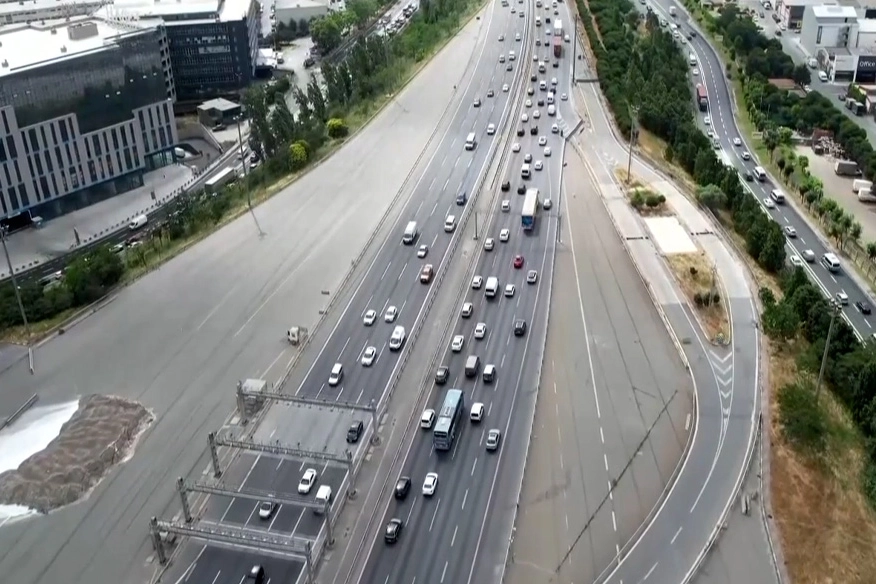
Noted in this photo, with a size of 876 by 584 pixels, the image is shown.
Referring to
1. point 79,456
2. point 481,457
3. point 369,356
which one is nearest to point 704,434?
point 481,457

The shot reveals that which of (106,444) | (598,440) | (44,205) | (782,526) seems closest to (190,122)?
(44,205)

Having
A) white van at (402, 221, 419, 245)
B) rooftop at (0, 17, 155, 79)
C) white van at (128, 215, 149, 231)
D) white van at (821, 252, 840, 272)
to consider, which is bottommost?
white van at (821, 252, 840, 272)

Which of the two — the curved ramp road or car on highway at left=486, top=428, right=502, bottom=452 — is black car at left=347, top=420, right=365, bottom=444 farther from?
the curved ramp road

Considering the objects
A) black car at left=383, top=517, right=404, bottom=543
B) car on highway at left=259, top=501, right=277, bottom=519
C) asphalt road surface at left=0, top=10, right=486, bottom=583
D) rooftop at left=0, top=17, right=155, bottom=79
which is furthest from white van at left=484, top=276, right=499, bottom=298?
rooftop at left=0, top=17, right=155, bottom=79

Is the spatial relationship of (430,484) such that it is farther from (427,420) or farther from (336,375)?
(336,375)

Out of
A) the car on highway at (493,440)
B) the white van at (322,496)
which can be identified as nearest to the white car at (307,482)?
the white van at (322,496)

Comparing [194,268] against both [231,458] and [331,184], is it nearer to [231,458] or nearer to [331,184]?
[331,184]

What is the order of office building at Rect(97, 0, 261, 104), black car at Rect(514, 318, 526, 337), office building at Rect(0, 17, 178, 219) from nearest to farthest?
black car at Rect(514, 318, 526, 337), office building at Rect(0, 17, 178, 219), office building at Rect(97, 0, 261, 104)
